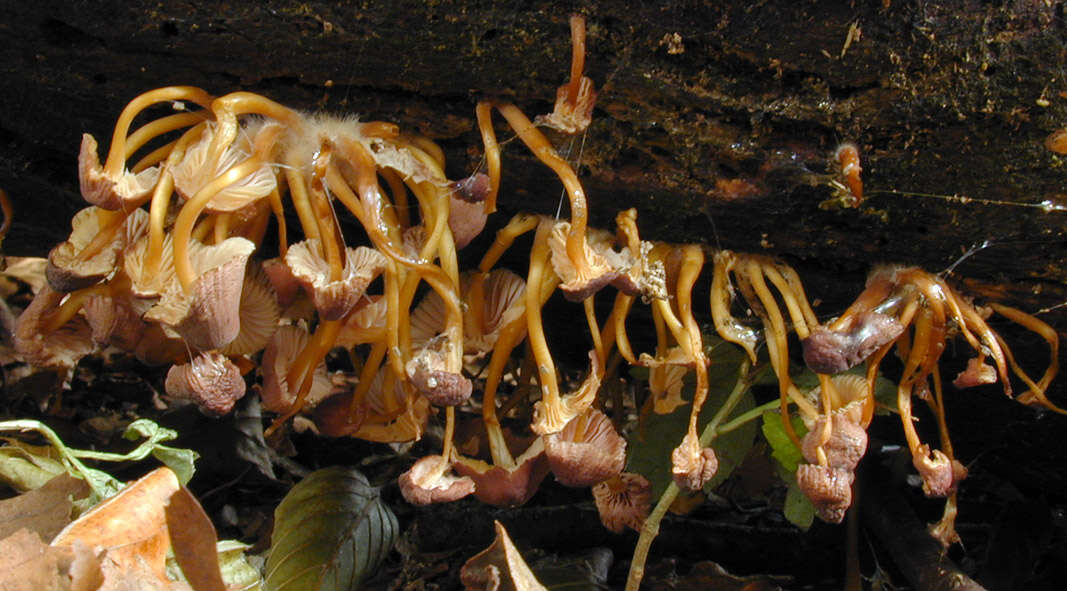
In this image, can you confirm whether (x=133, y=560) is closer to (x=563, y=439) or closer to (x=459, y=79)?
(x=563, y=439)

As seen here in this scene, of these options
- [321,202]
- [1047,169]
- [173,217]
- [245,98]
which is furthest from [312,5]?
[1047,169]

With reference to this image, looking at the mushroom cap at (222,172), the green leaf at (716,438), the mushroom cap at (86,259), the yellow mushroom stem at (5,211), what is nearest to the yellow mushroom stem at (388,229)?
the mushroom cap at (222,172)

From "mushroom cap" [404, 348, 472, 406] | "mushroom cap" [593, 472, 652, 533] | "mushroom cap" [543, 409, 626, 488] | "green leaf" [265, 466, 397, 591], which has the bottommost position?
"green leaf" [265, 466, 397, 591]

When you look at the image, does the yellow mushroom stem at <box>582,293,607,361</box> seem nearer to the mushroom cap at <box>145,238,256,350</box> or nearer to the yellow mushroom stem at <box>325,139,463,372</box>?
the yellow mushroom stem at <box>325,139,463,372</box>

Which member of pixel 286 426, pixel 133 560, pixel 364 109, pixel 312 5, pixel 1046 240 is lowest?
pixel 286 426

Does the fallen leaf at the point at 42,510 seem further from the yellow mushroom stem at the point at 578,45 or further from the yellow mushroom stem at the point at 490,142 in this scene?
the yellow mushroom stem at the point at 578,45

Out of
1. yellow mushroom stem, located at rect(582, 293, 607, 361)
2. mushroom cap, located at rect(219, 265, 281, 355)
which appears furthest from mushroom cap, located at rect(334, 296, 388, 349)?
yellow mushroom stem, located at rect(582, 293, 607, 361)
